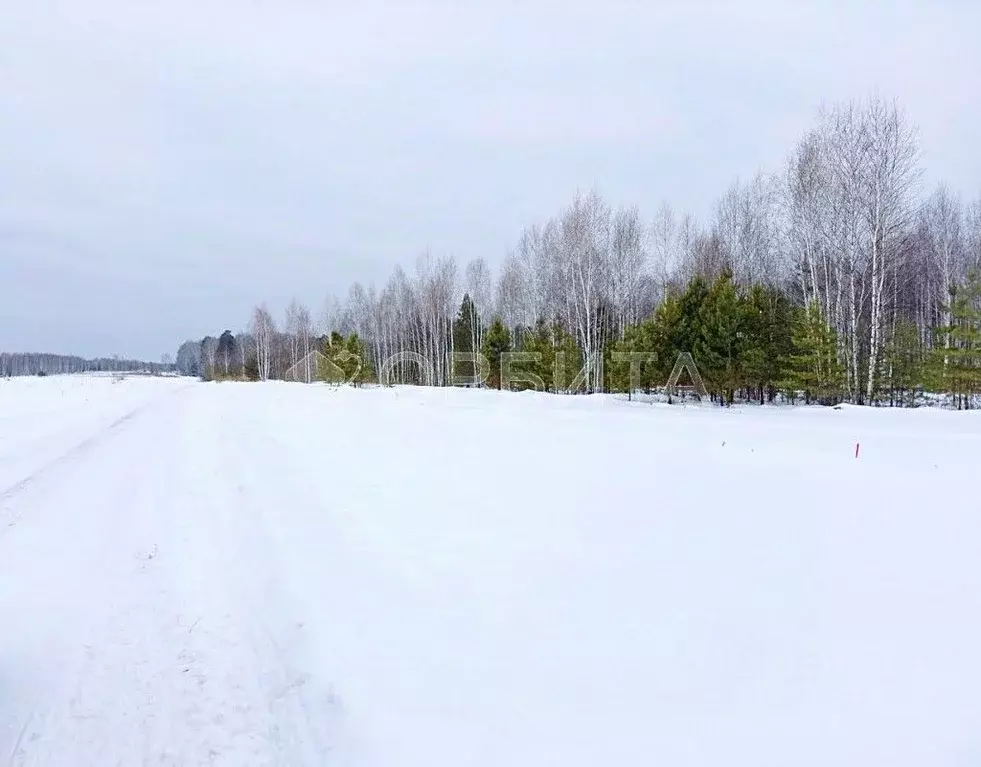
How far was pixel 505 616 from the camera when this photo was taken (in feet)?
11.9

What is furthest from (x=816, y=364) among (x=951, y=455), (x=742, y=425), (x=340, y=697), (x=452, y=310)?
(x=452, y=310)

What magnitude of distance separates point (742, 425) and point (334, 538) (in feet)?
31.3

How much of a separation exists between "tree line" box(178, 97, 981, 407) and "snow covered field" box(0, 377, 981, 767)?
13.5 meters

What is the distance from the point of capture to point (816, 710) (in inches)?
105

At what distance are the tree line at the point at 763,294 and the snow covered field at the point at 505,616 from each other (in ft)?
44.2

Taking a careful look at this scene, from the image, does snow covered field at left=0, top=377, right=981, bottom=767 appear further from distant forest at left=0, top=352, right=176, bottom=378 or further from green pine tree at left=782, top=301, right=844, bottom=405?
distant forest at left=0, top=352, right=176, bottom=378

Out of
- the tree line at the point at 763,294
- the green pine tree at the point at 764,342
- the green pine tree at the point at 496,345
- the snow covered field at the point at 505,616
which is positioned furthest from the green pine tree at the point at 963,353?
the green pine tree at the point at 496,345

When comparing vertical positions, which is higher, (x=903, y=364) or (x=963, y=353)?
(x=963, y=353)

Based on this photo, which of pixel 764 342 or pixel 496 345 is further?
pixel 496 345

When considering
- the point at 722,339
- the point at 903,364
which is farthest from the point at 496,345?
the point at 903,364

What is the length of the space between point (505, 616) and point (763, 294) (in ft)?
71.9

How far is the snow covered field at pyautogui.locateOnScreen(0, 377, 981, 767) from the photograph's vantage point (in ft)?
8.27

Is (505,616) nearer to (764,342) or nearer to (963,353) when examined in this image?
(963,353)

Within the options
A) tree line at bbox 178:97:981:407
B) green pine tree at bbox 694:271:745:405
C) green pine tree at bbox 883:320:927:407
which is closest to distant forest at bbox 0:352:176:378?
tree line at bbox 178:97:981:407
